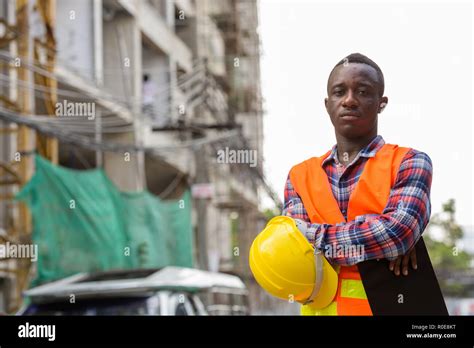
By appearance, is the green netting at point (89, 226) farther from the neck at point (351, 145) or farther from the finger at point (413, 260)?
the finger at point (413, 260)

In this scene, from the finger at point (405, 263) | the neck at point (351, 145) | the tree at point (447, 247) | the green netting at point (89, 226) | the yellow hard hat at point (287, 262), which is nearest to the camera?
the yellow hard hat at point (287, 262)

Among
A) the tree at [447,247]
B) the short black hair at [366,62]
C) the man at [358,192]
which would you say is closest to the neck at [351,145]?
the man at [358,192]

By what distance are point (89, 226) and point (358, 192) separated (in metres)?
6.24

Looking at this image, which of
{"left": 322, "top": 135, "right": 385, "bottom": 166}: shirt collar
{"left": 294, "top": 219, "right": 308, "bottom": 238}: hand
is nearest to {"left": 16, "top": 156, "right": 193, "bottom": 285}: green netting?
{"left": 322, "top": 135, "right": 385, "bottom": 166}: shirt collar

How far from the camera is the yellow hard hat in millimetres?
1901

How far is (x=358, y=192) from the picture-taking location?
6.66 feet

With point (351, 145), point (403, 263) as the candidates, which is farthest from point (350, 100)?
point (403, 263)

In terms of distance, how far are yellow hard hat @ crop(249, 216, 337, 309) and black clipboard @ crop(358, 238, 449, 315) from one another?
12 centimetres

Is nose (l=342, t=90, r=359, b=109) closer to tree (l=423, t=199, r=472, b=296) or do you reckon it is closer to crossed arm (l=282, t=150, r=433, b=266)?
crossed arm (l=282, t=150, r=433, b=266)

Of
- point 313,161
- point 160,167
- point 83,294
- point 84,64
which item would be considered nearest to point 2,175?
point 84,64

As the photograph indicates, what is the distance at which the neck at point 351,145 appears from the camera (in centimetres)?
212

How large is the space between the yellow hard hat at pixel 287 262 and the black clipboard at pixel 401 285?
120 millimetres

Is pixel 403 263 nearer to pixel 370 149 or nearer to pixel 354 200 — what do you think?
pixel 354 200

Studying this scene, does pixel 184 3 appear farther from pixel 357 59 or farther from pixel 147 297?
pixel 357 59
